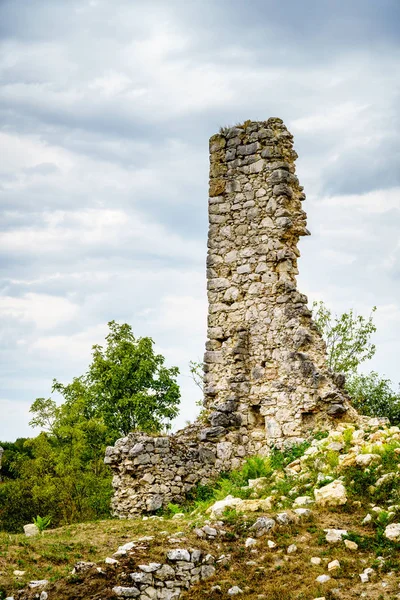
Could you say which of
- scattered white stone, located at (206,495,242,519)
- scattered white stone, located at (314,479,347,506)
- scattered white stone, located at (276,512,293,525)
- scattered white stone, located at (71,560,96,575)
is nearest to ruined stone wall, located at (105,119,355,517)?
scattered white stone, located at (206,495,242,519)

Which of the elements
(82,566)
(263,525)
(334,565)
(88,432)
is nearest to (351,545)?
(334,565)

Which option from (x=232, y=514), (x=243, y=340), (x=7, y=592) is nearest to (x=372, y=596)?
(x=232, y=514)

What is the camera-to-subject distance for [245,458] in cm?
1497

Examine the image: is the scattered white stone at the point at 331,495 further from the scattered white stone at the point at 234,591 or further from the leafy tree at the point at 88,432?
the leafy tree at the point at 88,432

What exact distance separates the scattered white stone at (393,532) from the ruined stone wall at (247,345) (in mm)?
4197

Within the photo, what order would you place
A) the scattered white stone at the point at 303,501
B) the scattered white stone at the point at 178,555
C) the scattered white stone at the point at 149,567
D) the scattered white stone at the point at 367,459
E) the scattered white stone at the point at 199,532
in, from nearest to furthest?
the scattered white stone at the point at 149,567
the scattered white stone at the point at 178,555
the scattered white stone at the point at 199,532
the scattered white stone at the point at 303,501
the scattered white stone at the point at 367,459

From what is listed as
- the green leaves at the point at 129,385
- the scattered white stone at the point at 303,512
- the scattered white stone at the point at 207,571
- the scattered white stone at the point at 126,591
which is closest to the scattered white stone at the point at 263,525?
the scattered white stone at the point at 303,512

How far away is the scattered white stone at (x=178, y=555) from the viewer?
9.77 metres

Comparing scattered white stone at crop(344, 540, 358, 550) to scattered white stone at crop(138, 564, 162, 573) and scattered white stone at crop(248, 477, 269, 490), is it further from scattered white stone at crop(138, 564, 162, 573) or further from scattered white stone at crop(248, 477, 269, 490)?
scattered white stone at crop(248, 477, 269, 490)

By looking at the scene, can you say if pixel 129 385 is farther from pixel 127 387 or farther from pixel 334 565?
pixel 334 565

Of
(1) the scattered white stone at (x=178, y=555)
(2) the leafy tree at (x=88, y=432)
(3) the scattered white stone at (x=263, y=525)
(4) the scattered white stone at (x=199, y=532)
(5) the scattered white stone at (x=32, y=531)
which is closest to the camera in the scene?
(1) the scattered white stone at (x=178, y=555)

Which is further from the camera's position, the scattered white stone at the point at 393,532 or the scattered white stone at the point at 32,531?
the scattered white stone at the point at 32,531

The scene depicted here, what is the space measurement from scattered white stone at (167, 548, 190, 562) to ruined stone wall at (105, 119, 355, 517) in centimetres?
432

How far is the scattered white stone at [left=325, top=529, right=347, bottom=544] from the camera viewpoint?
10.2 m
